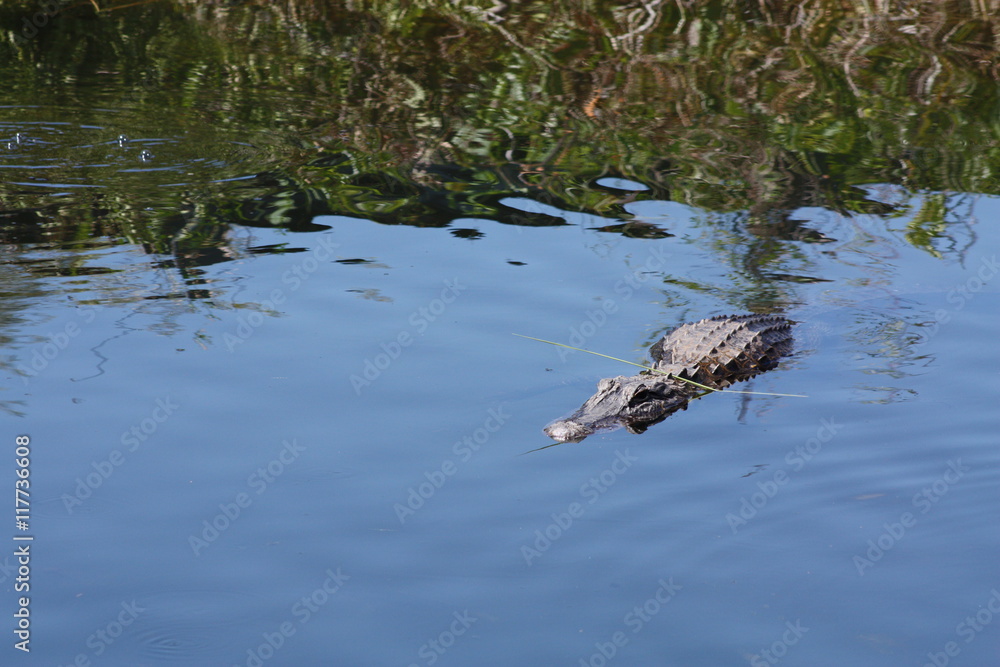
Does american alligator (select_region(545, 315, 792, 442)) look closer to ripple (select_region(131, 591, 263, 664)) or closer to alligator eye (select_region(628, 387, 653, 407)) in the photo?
alligator eye (select_region(628, 387, 653, 407))

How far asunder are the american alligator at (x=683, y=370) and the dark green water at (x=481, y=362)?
139mm

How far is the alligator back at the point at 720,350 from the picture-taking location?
5676 millimetres

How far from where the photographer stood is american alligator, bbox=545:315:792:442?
5.08m

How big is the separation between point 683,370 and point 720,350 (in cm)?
26

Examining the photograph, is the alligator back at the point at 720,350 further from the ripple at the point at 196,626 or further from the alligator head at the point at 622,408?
the ripple at the point at 196,626

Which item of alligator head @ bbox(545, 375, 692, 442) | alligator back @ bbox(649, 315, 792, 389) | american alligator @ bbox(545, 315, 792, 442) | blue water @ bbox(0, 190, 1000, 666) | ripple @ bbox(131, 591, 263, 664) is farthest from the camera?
alligator back @ bbox(649, 315, 792, 389)

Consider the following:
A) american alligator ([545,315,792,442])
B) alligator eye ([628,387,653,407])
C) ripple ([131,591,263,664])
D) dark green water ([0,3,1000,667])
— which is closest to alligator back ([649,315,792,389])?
american alligator ([545,315,792,442])

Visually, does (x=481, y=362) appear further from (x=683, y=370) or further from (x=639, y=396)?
(x=683, y=370)

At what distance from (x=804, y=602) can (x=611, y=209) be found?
4.62 meters

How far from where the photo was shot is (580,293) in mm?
6379

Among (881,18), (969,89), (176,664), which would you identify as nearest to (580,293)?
(176,664)

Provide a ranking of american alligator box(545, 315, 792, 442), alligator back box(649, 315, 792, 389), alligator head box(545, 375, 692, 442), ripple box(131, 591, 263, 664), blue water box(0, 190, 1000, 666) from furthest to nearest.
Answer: alligator back box(649, 315, 792, 389)
american alligator box(545, 315, 792, 442)
alligator head box(545, 375, 692, 442)
blue water box(0, 190, 1000, 666)
ripple box(131, 591, 263, 664)

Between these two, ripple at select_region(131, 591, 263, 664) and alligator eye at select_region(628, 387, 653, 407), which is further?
alligator eye at select_region(628, 387, 653, 407)

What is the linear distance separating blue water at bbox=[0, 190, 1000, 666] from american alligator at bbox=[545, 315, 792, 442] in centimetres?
11
